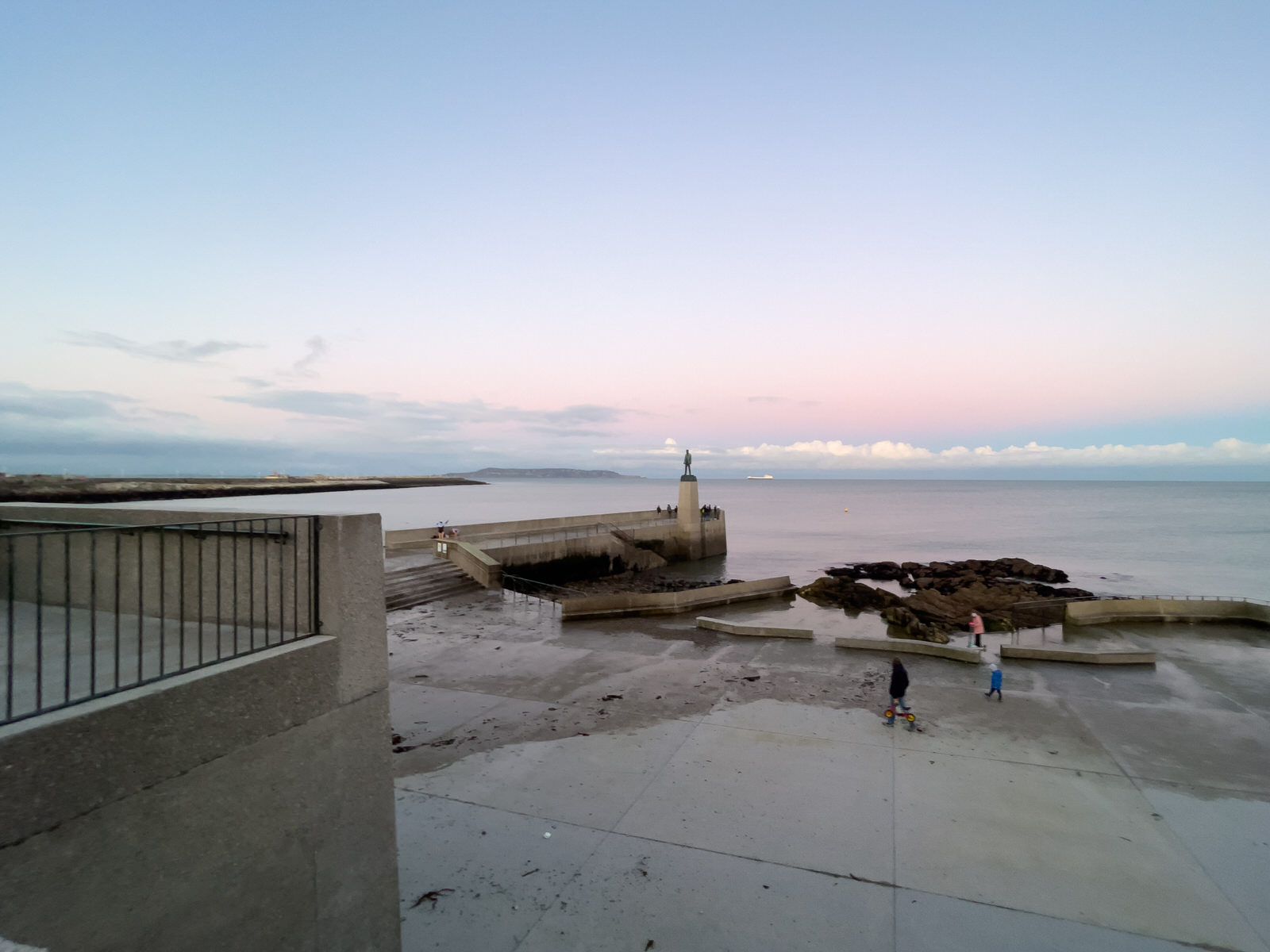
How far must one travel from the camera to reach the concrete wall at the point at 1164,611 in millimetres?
17891

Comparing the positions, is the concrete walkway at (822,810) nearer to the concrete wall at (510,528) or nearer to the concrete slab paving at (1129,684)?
the concrete slab paving at (1129,684)

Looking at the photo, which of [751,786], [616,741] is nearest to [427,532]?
[616,741]

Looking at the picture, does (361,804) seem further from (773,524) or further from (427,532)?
(773,524)

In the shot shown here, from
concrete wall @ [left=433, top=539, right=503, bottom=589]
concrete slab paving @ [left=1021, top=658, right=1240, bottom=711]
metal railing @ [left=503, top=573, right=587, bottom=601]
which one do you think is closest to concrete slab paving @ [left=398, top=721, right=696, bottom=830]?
concrete slab paving @ [left=1021, top=658, right=1240, bottom=711]

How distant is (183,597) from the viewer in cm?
439

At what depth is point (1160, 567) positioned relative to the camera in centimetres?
4675

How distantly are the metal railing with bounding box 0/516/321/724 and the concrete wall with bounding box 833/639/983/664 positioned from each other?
12.7 meters

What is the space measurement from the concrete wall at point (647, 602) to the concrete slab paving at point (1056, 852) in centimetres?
1049

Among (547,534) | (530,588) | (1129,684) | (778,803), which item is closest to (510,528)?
(547,534)

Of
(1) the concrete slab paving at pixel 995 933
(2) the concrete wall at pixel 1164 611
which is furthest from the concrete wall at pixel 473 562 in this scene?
(2) the concrete wall at pixel 1164 611

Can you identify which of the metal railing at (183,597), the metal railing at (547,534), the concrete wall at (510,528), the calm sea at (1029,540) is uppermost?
the metal railing at (183,597)

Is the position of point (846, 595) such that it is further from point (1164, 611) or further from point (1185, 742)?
point (1185, 742)

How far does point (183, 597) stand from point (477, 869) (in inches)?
150

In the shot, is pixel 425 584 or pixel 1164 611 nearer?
pixel 1164 611
